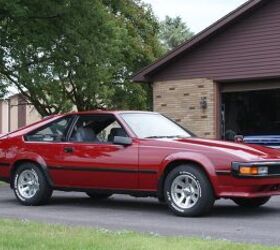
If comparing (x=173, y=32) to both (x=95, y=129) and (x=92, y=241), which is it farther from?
(x=92, y=241)

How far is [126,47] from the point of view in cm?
3503

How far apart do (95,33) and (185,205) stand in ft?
40.5

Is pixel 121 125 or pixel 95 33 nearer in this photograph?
pixel 121 125

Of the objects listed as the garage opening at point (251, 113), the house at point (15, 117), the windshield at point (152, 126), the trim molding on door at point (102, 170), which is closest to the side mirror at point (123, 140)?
→ the windshield at point (152, 126)

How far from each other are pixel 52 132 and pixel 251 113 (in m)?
10.1

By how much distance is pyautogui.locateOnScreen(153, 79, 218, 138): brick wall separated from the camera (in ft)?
65.3

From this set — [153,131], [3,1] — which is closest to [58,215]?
[153,131]

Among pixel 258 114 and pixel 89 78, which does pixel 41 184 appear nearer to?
pixel 258 114

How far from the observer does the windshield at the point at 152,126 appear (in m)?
10.2

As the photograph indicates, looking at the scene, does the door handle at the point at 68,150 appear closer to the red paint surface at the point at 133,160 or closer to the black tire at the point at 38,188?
the red paint surface at the point at 133,160

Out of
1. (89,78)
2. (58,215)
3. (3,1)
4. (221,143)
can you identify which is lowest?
(58,215)

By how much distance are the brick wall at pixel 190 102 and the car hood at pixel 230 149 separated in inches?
399

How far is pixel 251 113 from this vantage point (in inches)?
787

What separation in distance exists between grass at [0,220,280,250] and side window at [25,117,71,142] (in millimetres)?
3166
